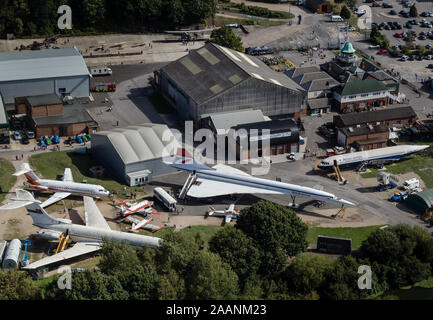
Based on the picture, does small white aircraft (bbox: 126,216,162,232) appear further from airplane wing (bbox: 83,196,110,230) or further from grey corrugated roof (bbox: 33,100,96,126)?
grey corrugated roof (bbox: 33,100,96,126)

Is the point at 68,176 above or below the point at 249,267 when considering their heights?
above

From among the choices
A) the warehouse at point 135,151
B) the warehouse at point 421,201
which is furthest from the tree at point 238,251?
the warehouse at point 421,201

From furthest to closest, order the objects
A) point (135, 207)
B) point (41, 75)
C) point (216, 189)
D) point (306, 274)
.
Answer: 1. point (41, 75)
2. point (216, 189)
3. point (135, 207)
4. point (306, 274)

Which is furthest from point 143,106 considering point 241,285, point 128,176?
point 241,285

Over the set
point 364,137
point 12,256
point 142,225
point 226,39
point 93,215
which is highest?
point 226,39

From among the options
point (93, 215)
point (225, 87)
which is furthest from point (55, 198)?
point (225, 87)

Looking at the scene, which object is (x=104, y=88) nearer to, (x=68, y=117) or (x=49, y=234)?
(x=68, y=117)
